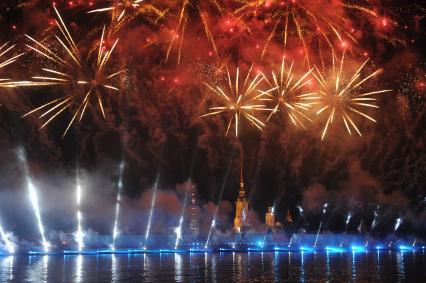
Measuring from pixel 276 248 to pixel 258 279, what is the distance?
4678 inches

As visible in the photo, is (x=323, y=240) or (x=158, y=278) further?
(x=323, y=240)

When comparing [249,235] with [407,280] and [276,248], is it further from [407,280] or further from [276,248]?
[407,280]

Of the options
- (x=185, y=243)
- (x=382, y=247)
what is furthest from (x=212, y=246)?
(x=382, y=247)

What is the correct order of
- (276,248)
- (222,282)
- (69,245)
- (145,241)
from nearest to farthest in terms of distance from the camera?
(222,282), (69,245), (145,241), (276,248)

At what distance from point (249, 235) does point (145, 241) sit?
4213 centimetres

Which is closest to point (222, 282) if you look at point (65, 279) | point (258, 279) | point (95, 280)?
point (258, 279)

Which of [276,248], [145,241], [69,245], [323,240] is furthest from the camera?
[323,240]

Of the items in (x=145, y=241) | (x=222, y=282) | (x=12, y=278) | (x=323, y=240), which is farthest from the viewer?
(x=323, y=240)

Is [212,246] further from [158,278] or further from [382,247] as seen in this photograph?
[158,278]

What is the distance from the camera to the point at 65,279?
4553 centimetres

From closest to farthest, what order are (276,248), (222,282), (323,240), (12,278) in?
(222,282) < (12,278) < (276,248) < (323,240)

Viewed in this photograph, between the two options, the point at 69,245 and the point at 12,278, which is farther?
the point at 69,245

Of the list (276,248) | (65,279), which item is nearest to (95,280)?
(65,279)

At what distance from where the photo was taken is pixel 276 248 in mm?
161875
